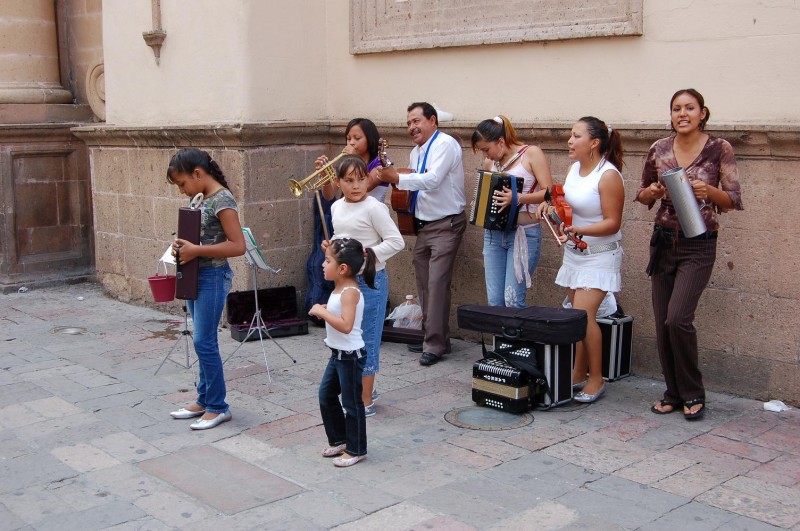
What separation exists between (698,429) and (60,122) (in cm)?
792

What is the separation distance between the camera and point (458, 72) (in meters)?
7.67

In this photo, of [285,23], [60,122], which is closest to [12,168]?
[60,122]

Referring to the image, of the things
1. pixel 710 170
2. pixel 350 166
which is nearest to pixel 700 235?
pixel 710 170

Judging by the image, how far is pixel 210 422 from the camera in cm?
575

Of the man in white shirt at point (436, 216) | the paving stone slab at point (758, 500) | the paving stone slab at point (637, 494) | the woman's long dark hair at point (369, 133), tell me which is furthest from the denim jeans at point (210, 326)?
the paving stone slab at point (758, 500)

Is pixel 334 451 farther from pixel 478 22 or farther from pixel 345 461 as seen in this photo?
pixel 478 22

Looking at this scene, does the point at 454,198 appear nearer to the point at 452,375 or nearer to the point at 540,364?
the point at 452,375

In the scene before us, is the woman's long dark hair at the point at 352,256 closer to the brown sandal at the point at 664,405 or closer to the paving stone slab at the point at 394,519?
the paving stone slab at the point at 394,519

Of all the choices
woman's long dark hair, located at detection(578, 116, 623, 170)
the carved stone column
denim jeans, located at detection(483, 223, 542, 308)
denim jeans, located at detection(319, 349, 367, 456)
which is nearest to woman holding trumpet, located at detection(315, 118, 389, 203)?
denim jeans, located at detection(483, 223, 542, 308)

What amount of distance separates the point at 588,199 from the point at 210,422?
267 centimetres

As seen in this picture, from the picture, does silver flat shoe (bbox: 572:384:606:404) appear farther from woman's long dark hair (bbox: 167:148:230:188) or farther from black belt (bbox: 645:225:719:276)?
woman's long dark hair (bbox: 167:148:230:188)

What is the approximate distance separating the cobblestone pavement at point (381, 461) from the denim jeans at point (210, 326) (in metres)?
0.22

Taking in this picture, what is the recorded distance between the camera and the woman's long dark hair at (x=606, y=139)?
19.3 ft

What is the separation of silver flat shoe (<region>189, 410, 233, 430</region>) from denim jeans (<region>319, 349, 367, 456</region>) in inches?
35.5
